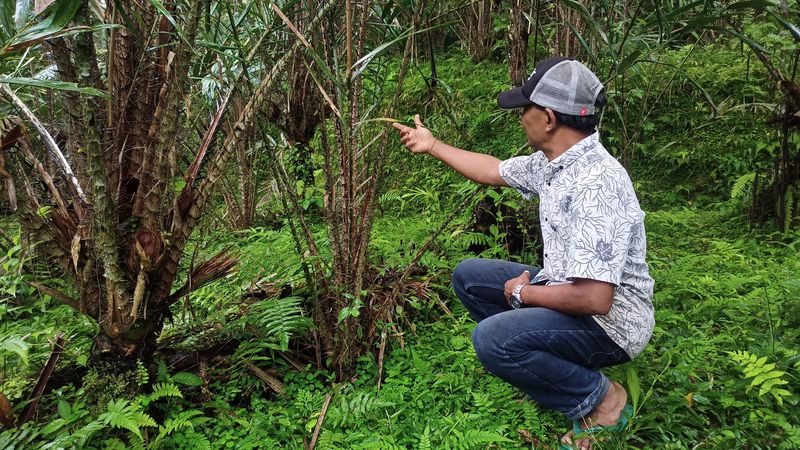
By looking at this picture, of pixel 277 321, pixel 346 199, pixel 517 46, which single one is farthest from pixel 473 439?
pixel 517 46

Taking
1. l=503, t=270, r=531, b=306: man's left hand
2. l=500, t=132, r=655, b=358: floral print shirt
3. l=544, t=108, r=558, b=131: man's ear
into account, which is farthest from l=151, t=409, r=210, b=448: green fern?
l=544, t=108, r=558, b=131: man's ear

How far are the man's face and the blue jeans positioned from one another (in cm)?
55

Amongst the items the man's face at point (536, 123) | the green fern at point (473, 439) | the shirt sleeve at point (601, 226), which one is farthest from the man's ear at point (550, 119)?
the green fern at point (473, 439)

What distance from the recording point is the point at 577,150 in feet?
5.19

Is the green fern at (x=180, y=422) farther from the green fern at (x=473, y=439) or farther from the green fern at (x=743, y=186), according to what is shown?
the green fern at (x=743, y=186)

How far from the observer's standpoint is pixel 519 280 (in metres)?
1.76

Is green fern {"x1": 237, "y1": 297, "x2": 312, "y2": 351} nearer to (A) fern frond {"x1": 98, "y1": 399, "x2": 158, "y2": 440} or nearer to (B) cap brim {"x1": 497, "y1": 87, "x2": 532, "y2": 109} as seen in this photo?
(A) fern frond {"x1": 98, "y1": 399, "x2": 158, "y2": 440}

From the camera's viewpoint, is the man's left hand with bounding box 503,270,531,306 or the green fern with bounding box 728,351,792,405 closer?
the green fern with bounding box 728,351,792,405

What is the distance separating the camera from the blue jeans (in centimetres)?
159

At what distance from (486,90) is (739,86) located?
6.39 ft

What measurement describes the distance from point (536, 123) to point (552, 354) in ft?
2.40

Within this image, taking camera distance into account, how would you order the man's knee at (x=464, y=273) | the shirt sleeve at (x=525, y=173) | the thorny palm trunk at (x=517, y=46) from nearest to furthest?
the shirt sleeve at (x=525, y=173) < the man's knee at (x=464, y=273) < the thorny palm trunk at (x=517, y=46)

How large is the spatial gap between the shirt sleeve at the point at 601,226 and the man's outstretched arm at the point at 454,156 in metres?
0.49

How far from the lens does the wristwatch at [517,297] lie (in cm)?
170
